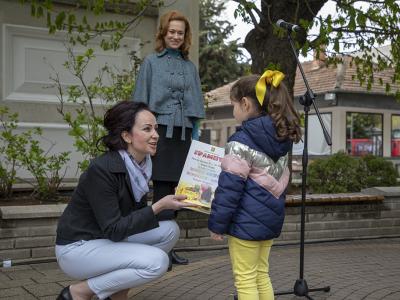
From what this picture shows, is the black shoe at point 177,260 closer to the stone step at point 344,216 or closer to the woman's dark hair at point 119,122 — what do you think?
the stone step at point 344,216

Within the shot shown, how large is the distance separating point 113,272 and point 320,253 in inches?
136

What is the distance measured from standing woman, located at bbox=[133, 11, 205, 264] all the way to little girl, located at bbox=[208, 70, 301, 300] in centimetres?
143

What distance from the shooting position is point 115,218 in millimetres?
3221


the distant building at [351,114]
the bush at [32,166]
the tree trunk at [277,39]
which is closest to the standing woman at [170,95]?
the bush at [32,166]

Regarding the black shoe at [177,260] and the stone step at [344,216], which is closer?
the black shoe at [177,260]

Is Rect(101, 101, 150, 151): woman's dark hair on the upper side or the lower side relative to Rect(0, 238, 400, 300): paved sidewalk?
upper

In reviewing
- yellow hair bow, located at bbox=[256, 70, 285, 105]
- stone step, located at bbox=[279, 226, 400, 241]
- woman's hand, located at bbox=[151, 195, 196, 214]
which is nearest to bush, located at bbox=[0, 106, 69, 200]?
stone step, located at bbox=[279, 226, 400, 241]

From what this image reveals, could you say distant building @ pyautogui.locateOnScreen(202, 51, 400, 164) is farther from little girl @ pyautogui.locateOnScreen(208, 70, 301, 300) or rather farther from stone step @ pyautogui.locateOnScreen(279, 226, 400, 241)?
little girl @ pyautogui.locateOnScreen(208, 70, 301, 300)

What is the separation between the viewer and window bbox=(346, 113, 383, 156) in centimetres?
2336

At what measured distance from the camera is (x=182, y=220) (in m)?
6.09

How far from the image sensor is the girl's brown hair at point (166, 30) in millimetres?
4691

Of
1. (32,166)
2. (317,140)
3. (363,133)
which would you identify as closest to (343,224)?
(32,166)

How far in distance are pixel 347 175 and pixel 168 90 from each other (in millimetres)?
4827

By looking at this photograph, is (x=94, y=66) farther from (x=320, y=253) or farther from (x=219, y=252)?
(x=320, y=253)
